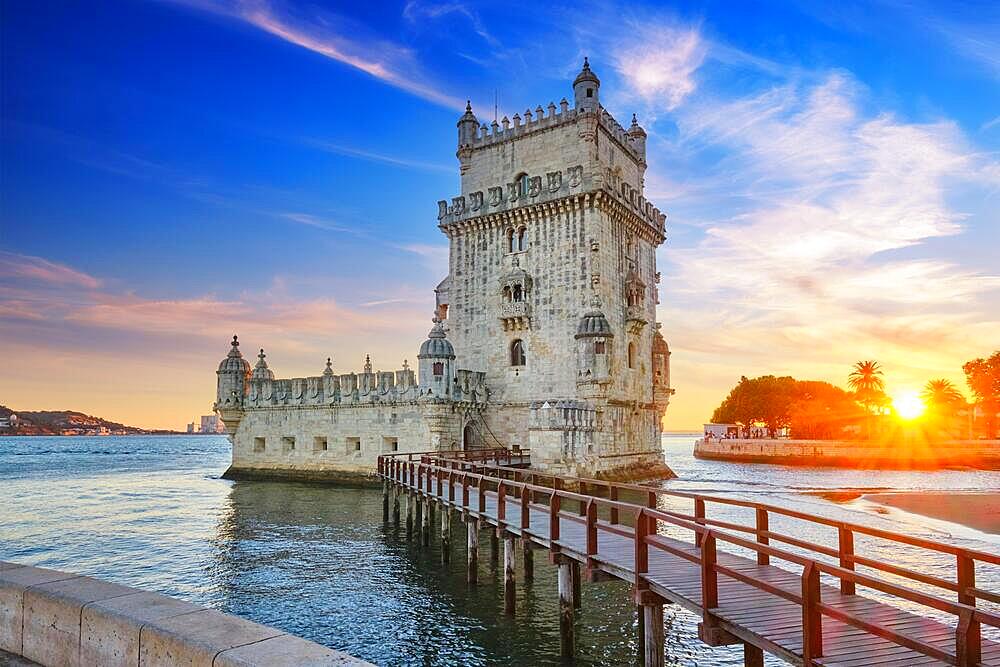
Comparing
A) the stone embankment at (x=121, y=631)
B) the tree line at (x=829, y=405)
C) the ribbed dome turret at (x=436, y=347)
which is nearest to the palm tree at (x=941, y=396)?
the tree line at (x=829, y=405)

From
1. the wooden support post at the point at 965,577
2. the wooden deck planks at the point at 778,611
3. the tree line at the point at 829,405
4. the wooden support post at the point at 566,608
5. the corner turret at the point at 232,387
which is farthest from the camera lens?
the tree line at the point at 829,405

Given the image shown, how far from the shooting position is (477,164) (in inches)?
1642

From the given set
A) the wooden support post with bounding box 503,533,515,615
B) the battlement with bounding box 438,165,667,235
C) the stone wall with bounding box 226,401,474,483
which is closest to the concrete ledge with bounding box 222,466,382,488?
the stone wall with bounding box 226,401,474,483

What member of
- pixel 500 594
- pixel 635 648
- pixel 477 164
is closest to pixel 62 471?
pixel 477 164

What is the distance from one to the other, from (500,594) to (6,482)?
53288mm

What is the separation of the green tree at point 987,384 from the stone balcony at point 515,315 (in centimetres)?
6659

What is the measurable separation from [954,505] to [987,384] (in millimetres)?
55285

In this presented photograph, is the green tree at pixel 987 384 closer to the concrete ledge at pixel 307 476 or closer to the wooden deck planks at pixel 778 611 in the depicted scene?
the concrete ledge at pixel 307 476

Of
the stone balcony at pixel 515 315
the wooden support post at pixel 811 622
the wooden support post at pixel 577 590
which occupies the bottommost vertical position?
the wooden support post at pixel 577 590

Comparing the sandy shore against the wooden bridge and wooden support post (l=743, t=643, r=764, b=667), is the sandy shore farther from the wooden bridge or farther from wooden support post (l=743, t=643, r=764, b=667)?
wooden support post (l=743, t=643, r=764, b=667)

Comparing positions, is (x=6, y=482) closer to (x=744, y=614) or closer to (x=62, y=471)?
(x=62, y=471)

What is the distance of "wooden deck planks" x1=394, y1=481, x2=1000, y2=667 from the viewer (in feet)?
24.0

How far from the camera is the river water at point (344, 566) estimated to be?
13.2 metres

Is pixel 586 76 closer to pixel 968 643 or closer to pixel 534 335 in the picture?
pixel 534 335
